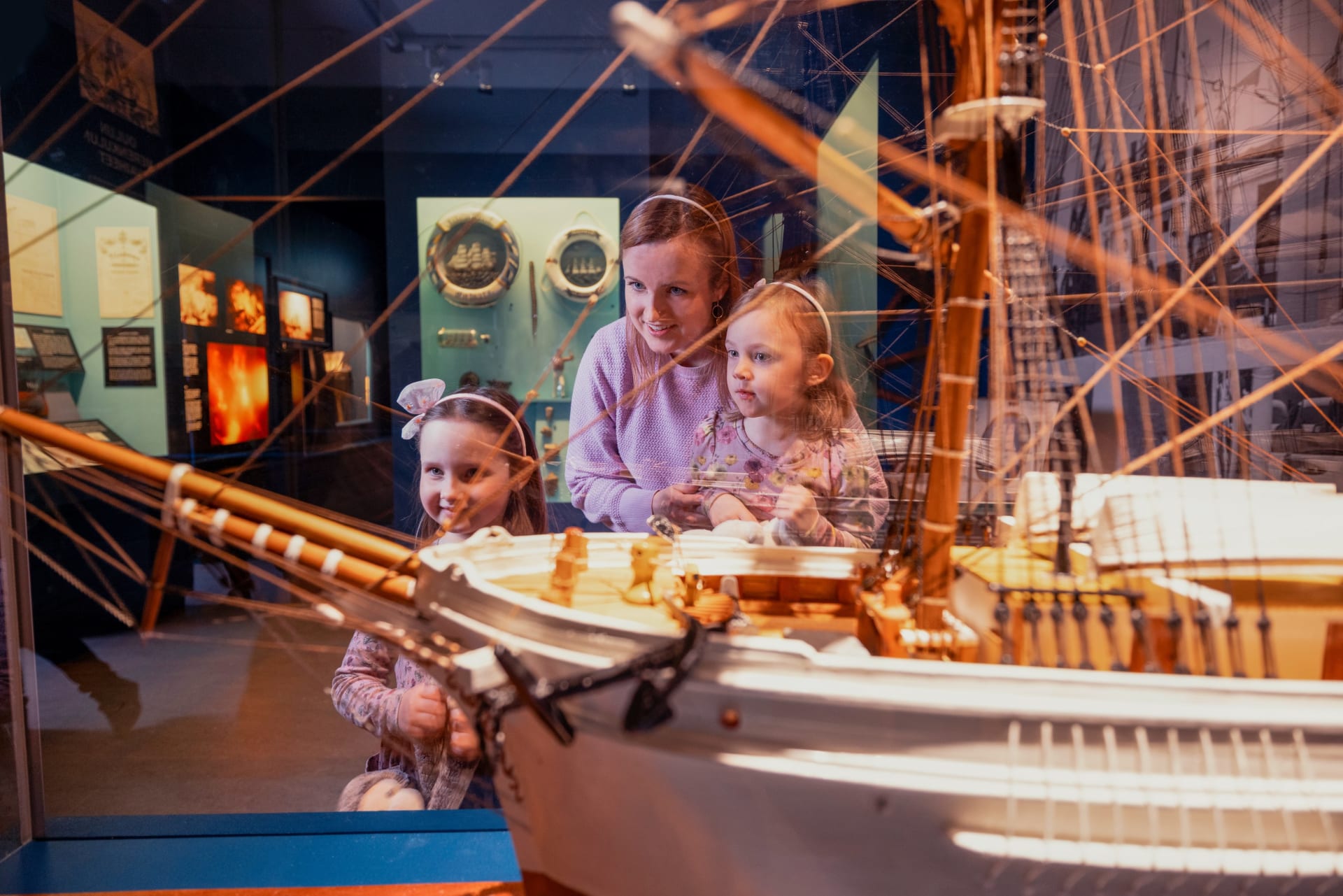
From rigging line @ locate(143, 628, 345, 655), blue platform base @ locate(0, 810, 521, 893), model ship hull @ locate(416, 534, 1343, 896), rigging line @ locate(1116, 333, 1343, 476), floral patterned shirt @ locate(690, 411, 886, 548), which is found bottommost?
blue platform base @ locate(0, 810, 521, 893)

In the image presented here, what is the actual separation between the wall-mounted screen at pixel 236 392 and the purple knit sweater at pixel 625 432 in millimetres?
851

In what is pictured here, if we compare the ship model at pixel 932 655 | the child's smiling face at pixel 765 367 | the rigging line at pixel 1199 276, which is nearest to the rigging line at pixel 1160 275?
the rigging line at pixel 1199 276

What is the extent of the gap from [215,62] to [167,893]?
2144mm

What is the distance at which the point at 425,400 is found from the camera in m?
2.15

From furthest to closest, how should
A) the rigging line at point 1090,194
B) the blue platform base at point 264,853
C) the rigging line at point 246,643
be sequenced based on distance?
the rigging line at point 246,643
the rigging line at point 1090,194
the blue platform base at point 264,853

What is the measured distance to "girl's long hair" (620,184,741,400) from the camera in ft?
6.90

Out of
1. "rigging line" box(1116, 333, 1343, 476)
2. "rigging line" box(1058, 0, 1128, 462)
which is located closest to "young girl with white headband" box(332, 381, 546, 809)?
"rigging line" box(1116, 333, 1343, 476)

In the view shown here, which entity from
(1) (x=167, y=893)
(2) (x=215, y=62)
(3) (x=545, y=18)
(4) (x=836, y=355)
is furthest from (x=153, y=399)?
(4) (x=836, y=355)

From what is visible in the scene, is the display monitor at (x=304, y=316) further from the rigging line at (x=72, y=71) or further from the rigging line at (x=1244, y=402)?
the rigging line at (x=1244, y=402)

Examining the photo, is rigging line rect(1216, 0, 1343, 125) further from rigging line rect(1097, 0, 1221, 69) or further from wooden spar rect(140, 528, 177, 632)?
wooden spar rect(140, 528, 177, 632)

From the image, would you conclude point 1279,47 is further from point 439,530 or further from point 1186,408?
point 439,530

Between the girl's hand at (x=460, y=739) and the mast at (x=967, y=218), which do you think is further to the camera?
the girl's hand at (x=460, y=739)

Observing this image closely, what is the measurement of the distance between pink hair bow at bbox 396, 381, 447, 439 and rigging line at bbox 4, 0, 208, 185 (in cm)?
113

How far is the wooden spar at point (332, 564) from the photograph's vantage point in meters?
1.52
